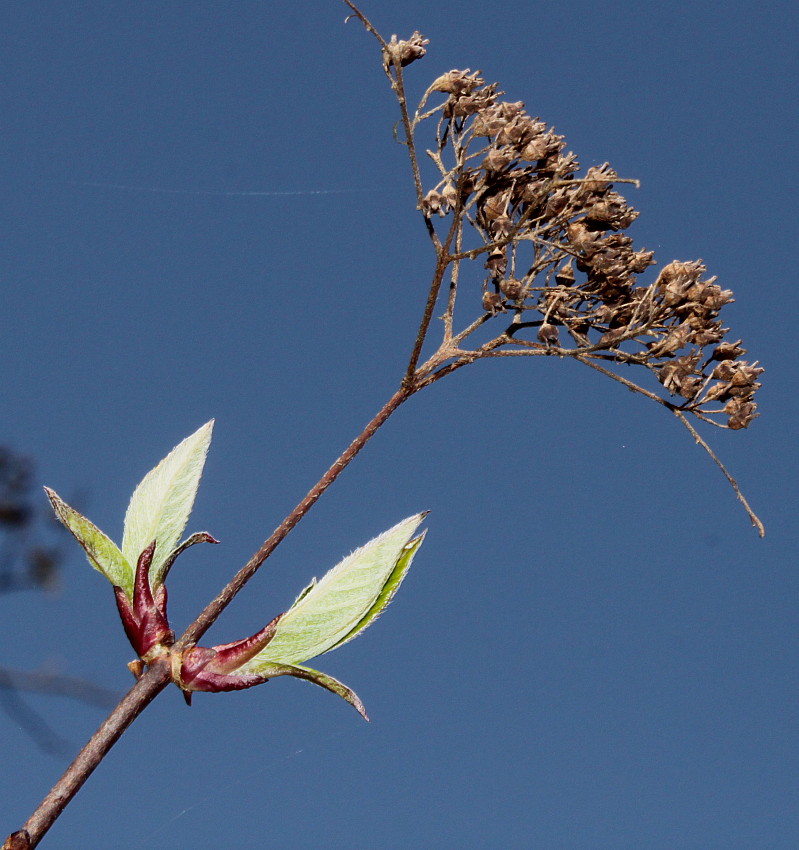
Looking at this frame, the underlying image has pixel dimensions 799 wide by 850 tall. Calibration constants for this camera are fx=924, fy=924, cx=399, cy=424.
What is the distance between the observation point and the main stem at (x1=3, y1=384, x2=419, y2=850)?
1749mm

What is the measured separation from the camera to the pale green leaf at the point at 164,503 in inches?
85.6

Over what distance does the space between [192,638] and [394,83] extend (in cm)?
140

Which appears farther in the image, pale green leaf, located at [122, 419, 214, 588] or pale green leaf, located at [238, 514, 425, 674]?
pale green leaf, located at [122, 419, 214, 588]

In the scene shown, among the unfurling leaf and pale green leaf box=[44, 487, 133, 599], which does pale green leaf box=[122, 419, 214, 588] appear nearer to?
pale green leaf box=[44, 487, 133, 599]

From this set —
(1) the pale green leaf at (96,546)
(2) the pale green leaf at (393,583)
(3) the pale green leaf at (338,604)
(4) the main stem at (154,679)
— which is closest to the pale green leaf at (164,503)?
(1) the pale green leaf at (96,546)

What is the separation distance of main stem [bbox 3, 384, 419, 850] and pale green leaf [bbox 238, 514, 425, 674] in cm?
15

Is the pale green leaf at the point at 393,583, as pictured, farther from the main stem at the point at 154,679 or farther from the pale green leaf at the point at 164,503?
the pale green leaf at the point at 164,503

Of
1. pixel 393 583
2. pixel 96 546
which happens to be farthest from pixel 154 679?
pixel 393 583

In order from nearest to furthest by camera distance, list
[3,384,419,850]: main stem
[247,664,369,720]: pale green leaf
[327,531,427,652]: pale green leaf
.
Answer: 1. [3,384,419,850]: main stem
2. [247,664,369,720]: pale green leaf
3. [327,531,427,652]: pale green leaf

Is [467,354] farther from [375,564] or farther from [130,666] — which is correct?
[130,666]

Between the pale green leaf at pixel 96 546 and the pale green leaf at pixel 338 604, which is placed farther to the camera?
the pale green leaf at pixel 96 546

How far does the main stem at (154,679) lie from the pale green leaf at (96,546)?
0.24 m

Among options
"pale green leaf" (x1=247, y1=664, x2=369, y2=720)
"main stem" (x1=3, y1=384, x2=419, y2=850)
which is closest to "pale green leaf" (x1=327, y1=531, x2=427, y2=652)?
"pale green leaf" (x1=247, y1=664, x2=369, y2=720)

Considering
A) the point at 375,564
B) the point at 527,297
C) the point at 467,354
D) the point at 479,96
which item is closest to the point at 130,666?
the point at 375,564
